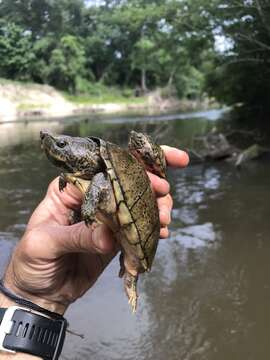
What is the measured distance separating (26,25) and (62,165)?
7003 cm

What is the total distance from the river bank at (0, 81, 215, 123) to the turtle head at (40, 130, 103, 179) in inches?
1993

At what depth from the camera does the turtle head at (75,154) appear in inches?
101

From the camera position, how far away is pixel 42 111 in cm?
5569

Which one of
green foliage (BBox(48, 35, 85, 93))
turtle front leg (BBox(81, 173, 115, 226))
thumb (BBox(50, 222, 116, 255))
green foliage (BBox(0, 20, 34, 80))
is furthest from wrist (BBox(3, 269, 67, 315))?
green foliage (BBox(48, 35, 85, 93))

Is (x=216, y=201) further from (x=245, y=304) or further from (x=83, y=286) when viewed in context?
(x=83, y=286)

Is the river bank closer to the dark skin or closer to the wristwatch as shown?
the dark skin

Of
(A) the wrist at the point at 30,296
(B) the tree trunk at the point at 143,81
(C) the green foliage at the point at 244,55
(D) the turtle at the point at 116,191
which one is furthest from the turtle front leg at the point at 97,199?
(B) the tree trunk at the point at 143,81

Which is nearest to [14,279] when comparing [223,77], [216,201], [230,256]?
[230,256]

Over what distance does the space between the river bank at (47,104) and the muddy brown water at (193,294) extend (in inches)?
1756

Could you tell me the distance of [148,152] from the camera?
300cm

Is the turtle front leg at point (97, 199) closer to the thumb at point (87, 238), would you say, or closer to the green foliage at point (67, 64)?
the thumb at point (87, 238)

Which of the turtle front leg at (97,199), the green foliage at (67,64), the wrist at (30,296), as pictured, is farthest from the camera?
the green foliage at (67,64)

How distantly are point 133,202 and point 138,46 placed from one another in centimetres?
6872

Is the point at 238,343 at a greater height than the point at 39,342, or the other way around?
the point at 39,342
